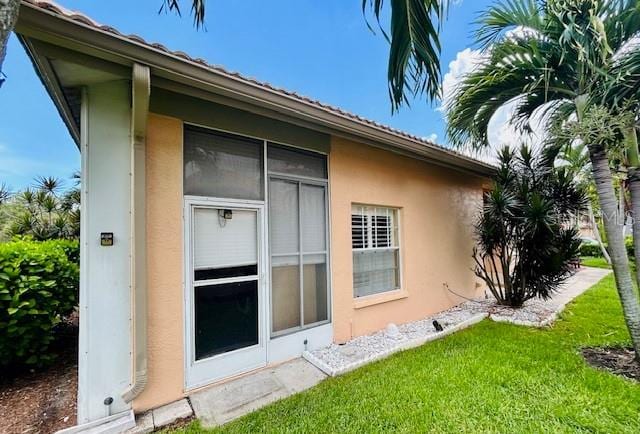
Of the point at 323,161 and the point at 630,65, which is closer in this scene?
the point at 630,65

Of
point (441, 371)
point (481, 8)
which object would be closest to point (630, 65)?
point (481, 8)

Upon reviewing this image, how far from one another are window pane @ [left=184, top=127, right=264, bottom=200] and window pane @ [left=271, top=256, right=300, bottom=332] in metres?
1.35

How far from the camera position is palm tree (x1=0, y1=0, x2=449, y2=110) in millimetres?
3330

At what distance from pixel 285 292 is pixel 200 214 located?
212 cm

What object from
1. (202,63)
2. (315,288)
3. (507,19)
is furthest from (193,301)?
(507,19)

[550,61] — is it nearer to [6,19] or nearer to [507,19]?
[507,19]

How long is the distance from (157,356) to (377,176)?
569 centimetres

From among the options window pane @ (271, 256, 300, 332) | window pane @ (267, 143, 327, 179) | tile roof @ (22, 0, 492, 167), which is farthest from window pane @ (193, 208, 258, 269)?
tile roof @ (22, 0, 492, 167)

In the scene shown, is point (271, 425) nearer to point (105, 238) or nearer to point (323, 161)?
point (105, 238)

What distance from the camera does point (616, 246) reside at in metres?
5.16

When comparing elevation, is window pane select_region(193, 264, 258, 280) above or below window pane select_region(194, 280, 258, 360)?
above

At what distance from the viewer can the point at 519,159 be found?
866 cm

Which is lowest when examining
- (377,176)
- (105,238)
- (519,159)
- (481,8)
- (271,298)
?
(271,298)

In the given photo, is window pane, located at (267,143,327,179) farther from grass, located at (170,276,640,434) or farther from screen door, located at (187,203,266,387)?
grass, located at (170,276,640,434)
